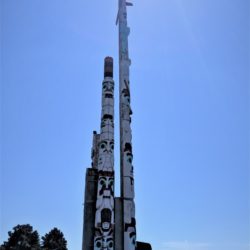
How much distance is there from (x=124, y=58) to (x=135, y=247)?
9078 millimetres

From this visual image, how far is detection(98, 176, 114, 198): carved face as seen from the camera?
12.4 meters

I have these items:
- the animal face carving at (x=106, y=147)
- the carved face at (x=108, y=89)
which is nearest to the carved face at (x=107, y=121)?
the animal face carving at (x=106, y=147)

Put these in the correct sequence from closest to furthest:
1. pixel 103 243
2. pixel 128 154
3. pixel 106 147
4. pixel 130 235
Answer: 1. pixel 103 243
2. pixel 130 235
3. pixel 106 147
4. pixel 128 154

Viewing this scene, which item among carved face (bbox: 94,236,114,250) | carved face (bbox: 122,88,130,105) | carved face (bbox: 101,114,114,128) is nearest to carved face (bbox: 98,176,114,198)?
carved face (bbox: 94,236,114,250)

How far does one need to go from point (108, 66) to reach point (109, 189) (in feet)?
19.6

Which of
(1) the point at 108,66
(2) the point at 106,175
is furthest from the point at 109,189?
(1) the point at 108,66

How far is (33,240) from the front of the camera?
3938cm

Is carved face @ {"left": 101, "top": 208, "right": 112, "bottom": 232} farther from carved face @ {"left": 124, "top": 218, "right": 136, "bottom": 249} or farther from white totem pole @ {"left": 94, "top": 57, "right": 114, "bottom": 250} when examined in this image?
carved face @ {"left": 124, "top": 218, "right": 136, "bottom": 249}

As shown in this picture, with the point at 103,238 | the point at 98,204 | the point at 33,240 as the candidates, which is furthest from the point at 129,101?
the point at 33,240

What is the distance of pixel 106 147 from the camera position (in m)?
13.2

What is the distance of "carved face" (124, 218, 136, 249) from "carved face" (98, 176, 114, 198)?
4.86 ft

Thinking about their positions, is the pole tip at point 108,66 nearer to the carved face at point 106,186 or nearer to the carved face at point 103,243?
the carved face at point 106,186

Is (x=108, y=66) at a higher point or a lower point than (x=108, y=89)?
higher

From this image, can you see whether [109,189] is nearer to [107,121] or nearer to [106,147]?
[106,147]
